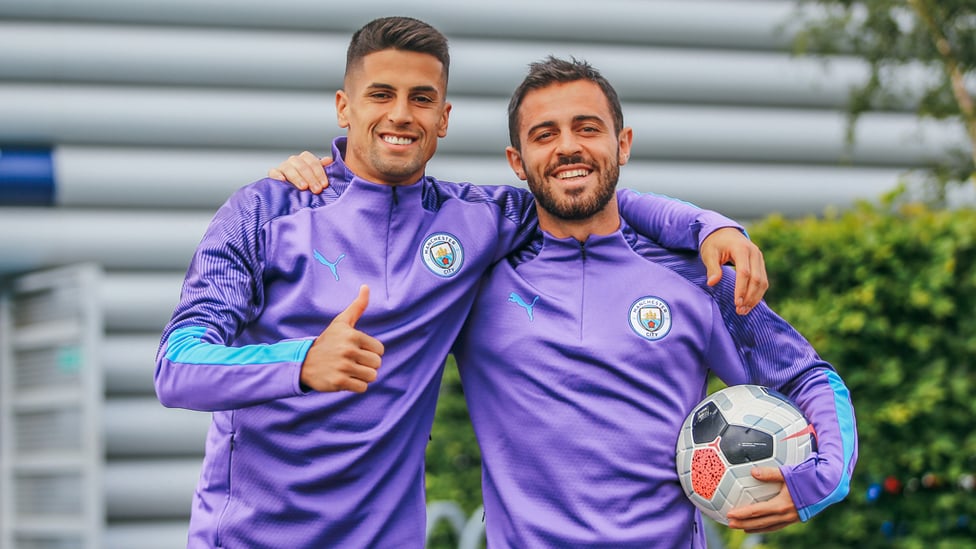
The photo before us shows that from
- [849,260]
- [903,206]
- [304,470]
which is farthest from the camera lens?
[903,206]

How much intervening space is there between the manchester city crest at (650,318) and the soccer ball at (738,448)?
31 centimetres

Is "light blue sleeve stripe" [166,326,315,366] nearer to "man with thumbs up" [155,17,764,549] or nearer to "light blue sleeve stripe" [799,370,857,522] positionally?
"man with thumbs up" [155,17,764,549]

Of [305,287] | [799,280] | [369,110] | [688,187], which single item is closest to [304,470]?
[305,287]

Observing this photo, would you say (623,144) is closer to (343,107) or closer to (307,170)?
(343,107)

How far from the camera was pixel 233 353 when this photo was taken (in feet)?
10.6

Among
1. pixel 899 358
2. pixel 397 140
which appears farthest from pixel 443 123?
pixel 899 358

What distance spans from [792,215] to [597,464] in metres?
6.08

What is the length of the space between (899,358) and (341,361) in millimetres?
4391

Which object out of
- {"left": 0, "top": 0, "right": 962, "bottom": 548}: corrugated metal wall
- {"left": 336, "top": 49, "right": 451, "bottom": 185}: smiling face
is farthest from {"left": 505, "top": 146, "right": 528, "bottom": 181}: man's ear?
A: {"left": 0, "top": 0, "right": 962, "bottom": 548}: corrugated metal wall

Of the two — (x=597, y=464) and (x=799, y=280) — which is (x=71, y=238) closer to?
(x=799, y=280)

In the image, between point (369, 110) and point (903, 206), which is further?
point (903, 206)

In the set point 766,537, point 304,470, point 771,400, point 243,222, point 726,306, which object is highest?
point 243,222

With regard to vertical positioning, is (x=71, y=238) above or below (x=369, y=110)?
below

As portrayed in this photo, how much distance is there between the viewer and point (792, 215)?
9.30 meters
